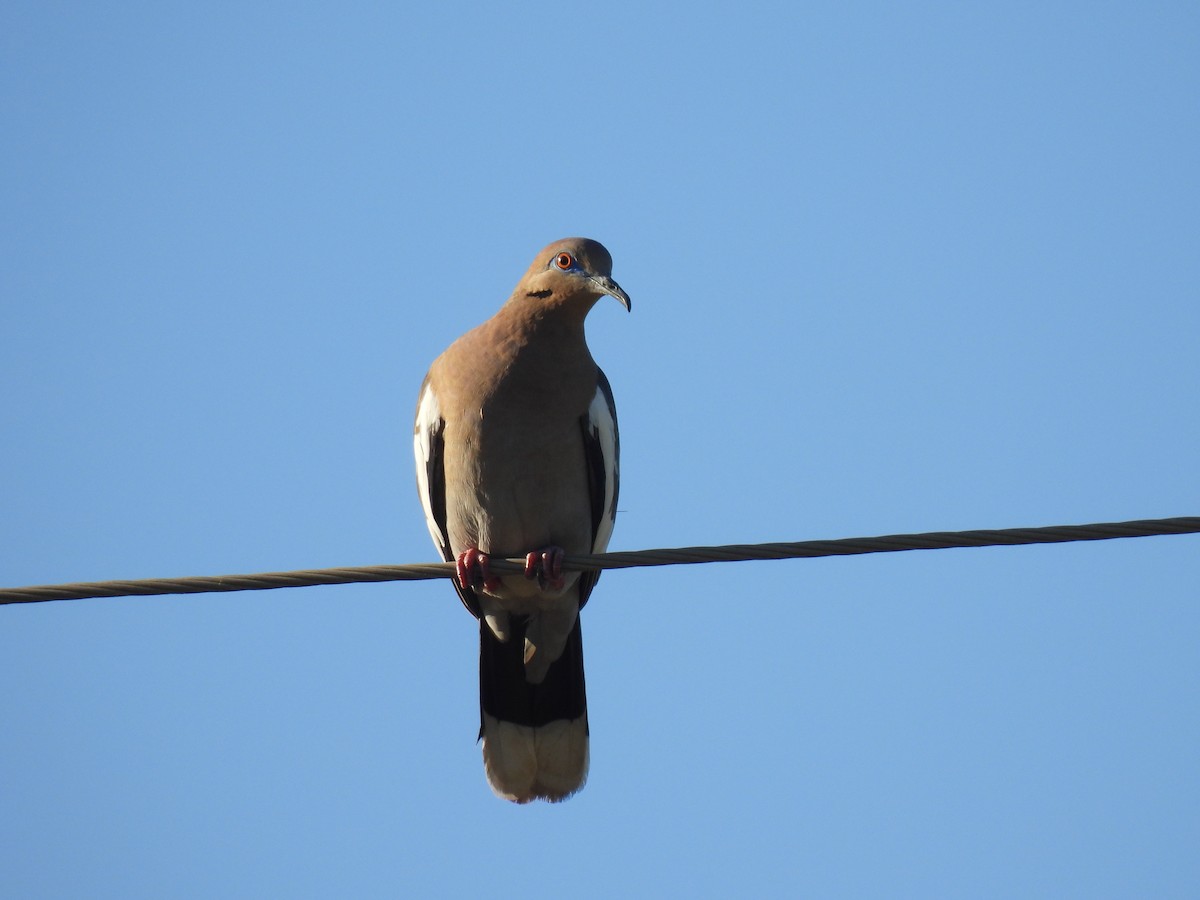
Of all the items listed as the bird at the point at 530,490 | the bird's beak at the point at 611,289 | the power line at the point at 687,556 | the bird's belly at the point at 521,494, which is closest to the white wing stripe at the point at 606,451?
the bird at the point at 530,490

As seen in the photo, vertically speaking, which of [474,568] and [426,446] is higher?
[426,446]

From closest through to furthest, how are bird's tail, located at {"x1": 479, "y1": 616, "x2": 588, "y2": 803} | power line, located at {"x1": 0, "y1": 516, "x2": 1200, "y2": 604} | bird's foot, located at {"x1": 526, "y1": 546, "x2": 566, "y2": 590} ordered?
1. power line, located at {"x1": 0, "y1": 516, "x2": 1200, "y2": 604}
2. bird's foot, located at {"x1": 526, "y1": 546, "x2": 566, "y2": 590}
3. bird's tail, located at {"x1": 479, "y1": 616, "x2": 588, "y2": 803}

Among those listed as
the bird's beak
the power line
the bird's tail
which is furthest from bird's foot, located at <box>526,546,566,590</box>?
the power line

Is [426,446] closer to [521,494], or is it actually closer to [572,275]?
[521,494]

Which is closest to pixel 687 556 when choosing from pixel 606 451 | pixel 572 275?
pixel 606 451

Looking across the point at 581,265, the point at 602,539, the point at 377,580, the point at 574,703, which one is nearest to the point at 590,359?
the point at 581,265

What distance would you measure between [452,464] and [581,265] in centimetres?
106

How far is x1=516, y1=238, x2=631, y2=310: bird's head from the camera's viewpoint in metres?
6.54

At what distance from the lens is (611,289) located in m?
6.46

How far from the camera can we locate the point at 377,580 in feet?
15.0

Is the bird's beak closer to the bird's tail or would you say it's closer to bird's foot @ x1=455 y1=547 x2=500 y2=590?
bird's foot @ x1=455 y1=547 x2=500 y2=590

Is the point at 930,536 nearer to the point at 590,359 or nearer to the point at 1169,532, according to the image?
the point at 1169,532

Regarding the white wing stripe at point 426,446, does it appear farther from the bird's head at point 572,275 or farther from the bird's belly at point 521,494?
the bird's head at point 572,275

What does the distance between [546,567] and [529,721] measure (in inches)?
36.5
